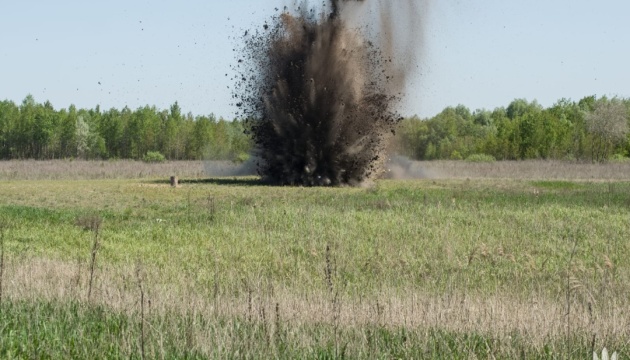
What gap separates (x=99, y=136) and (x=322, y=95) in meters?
79.0

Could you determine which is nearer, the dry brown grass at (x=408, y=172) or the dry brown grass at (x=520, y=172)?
the dry brown grass at (x=408, y=172)

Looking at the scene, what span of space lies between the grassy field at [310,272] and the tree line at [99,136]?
232 ft

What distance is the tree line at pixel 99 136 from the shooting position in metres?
103

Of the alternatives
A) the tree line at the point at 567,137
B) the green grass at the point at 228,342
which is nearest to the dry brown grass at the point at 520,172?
the tree line at the point at 567,137

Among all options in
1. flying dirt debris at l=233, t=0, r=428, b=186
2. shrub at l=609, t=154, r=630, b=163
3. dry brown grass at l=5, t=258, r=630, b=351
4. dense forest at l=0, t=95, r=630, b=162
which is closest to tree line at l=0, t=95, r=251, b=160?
dense forest at l=0, t=95, r=630, b=162

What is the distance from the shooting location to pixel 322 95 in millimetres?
37219

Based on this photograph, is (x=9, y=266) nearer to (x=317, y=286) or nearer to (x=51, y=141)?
(x=317, y=286)

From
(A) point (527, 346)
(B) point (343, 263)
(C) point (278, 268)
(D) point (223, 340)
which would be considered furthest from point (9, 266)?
(A) point (527, 346)

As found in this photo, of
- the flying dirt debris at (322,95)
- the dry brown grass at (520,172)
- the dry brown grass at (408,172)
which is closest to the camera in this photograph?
the flying dirt debris at (322,95)

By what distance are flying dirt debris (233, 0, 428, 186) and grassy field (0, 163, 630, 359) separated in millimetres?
4749

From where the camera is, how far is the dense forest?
271ft

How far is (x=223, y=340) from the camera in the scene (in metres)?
8.71

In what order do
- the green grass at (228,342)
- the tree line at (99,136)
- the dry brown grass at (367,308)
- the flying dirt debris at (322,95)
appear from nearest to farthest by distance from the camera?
1. the green grass at (228,342)
2. the dry brown grass at (367,308)
3. the flying dirt debris at (322,95)
4. the tree line at (99,136)

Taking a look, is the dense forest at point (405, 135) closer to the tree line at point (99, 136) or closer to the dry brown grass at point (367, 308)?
the tree line at point (99, 136)
